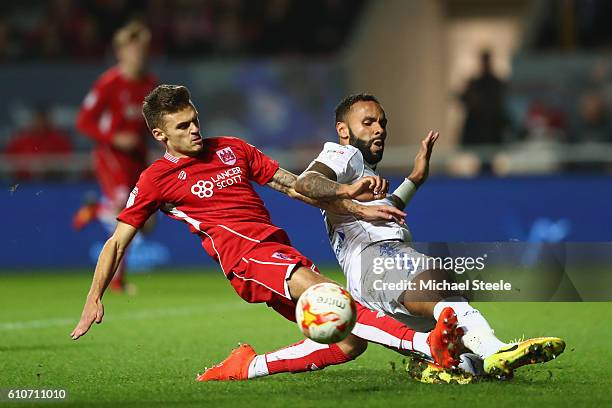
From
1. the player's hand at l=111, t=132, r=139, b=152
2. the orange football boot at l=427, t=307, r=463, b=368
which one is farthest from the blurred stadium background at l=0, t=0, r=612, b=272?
the orange football boot at l=427, t=307, r=463, b=368

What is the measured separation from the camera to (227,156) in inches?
268

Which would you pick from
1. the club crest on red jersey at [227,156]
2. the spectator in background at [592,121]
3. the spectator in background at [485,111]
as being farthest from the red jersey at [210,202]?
the spectator in background at [592,121]

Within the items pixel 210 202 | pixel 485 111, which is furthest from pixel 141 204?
pixel 485 111

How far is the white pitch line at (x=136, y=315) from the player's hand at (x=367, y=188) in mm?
4216

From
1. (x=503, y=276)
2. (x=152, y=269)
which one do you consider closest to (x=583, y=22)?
(x=152, y=269)

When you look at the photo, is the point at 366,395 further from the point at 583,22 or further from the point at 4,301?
the point at 583,22

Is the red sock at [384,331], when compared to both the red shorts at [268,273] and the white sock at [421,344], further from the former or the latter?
the red shorts at [268,273]

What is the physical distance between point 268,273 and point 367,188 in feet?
2.28

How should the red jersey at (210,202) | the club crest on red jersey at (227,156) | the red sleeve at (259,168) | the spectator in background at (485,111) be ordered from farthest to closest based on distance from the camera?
1. the spectator in background at (485,111)
2. the red sleeve at (259,168)
3. the club crest on red jersey at (227,156)
4. the red jersey at (210,202)

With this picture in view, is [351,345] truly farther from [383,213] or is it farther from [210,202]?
[210,202]

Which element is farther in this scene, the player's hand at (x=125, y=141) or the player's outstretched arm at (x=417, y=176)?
the player's hand at (x=125, y=141)

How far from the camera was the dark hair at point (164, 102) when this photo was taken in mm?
6668

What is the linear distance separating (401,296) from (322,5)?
12429 mm

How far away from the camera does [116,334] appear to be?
29.8 feet
